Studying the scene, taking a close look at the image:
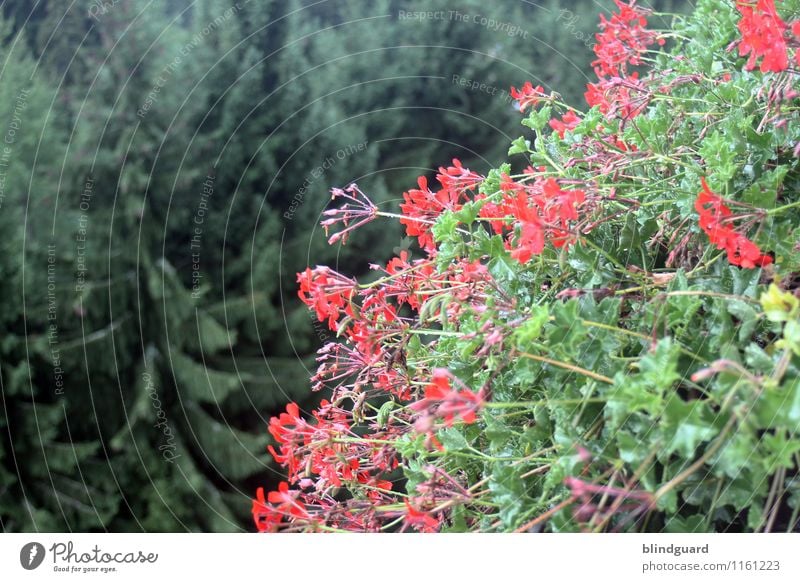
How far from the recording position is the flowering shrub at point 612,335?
1.13 feet

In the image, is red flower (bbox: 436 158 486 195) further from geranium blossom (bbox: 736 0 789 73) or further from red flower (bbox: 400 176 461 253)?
geranium blossom (bbox: 736 0 789 73)

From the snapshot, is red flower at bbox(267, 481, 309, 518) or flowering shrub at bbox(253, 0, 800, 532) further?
red flower at bbox(267, 481, 309, 518)

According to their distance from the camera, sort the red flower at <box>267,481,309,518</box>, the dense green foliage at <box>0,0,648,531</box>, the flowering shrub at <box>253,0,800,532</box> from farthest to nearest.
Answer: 1. the dense green foliage at <box>0,0,648,531</box>
2. the red flower at <box>267,481,309,518</box>
3. the flowering shrub at <box>253,0,800,532</box>

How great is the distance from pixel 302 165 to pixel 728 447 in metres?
1.14

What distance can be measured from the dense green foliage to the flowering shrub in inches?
24.1

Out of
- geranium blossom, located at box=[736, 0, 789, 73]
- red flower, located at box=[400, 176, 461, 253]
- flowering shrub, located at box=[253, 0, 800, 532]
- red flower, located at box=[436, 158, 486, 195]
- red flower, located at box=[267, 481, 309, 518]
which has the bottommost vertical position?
red flower, located at box=[267, 481, 309, 518]

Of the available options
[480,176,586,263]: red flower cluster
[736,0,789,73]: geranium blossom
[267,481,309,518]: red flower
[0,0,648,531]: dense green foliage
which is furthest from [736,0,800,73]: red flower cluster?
[0,0,648,531]: dense green foliage

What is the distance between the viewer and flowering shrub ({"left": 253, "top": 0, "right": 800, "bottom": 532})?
345 mm

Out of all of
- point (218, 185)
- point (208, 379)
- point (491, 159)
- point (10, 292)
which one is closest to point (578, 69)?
point (491, 159)

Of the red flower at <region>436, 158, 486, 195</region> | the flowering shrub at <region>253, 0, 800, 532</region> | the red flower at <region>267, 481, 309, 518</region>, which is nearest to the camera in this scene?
the flowering shrub at <region>253, 0, 800, 532</region>

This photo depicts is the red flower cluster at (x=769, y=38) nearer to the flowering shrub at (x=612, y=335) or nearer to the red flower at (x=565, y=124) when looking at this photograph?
the flowering shrub at (x=612, y=335)

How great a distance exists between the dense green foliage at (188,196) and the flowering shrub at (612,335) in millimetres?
613
